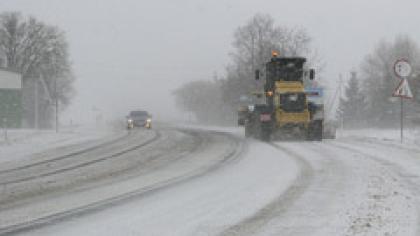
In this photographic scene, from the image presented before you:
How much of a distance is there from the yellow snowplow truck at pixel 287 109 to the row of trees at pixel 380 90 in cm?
2293

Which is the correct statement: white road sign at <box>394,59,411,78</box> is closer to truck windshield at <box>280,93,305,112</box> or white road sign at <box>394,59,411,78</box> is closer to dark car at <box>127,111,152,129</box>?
truck windshield at <box>280,93,305,112</box>

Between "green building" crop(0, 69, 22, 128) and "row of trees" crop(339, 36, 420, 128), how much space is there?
34930mm

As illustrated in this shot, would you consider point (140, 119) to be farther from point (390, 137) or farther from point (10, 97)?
point (10, 97)

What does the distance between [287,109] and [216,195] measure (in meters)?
15.8

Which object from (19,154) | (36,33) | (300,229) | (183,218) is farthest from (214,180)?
(36,33)

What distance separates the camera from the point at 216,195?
31.6ft

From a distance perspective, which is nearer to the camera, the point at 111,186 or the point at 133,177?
the point at 111,186

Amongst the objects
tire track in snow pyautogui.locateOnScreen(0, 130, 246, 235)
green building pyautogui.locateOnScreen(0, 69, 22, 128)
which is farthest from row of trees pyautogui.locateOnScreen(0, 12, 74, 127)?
tire track in snow pyautogui.locateOnScreen(0, 130, 246, 235)

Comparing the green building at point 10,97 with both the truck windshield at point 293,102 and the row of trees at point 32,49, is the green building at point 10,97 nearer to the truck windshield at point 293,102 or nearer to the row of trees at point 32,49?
the row of trees at point 32,49

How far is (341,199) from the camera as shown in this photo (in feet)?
29.8

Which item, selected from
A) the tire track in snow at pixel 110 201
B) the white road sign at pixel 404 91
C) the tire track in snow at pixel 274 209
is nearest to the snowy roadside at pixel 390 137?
the white road sign at pixel 404 91

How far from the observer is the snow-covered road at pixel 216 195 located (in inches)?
287

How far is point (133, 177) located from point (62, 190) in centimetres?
187

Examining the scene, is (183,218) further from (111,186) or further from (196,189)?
(111,186)
